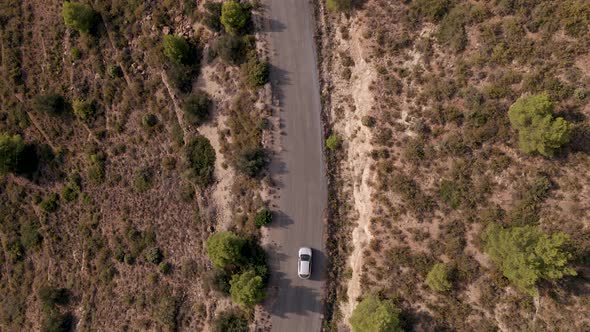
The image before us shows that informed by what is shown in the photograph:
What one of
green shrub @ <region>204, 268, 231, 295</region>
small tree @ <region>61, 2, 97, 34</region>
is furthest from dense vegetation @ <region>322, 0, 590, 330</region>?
small tree @ <region>61, 2, 97, 34</region>

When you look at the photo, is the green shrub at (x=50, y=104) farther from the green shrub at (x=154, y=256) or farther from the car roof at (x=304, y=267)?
the car roof at (x=304, y=267)

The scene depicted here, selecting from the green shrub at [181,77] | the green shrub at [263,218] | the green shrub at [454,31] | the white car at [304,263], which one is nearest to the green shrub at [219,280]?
the green shrub at [263,218]

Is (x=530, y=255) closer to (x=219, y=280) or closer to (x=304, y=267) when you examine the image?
(x=304, y=267)

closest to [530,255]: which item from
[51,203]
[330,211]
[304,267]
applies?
[330,211]

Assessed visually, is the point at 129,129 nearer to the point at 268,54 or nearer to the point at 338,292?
the point at 268,54

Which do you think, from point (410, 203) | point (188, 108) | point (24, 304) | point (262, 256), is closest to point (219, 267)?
point (262, 256)

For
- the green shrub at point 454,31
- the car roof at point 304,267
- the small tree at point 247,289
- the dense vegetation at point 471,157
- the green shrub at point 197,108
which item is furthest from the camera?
the green shrub at point 197,108

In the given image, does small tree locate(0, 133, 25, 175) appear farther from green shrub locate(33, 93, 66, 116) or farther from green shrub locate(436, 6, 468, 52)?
green shrub locate(436, 6, 468, 52)
